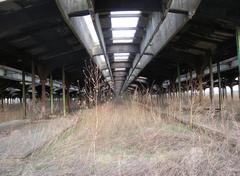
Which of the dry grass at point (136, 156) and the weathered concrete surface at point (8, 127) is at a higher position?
the weathered concrete surface at point (8, 127)

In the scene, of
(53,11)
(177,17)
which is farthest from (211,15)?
(53,11)

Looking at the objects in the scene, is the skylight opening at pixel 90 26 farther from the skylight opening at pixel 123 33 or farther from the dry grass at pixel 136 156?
the dry grass at pixel 136 156

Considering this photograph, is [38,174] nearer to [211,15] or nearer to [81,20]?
[211,15]

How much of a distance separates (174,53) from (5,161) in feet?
38.2

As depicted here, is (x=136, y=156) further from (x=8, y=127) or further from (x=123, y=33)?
(x=123, y=33)

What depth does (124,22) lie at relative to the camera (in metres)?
12.5

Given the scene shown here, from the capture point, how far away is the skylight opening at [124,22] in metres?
12.0

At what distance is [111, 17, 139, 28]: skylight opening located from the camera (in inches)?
471

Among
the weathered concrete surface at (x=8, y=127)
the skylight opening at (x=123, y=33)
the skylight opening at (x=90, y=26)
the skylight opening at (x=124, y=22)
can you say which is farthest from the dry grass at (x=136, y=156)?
the skylight opening at (x=123, y=33)

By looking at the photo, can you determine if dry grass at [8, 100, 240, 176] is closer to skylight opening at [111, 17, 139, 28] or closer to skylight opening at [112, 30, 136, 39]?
skylight opening at [111, 17, 139, 28]

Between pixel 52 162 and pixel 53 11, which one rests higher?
pixel 53 11

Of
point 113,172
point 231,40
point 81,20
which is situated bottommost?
point 113,172

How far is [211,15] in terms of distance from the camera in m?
8.34

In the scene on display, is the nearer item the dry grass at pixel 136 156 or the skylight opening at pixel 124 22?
the dry grass at pixel 136 156
